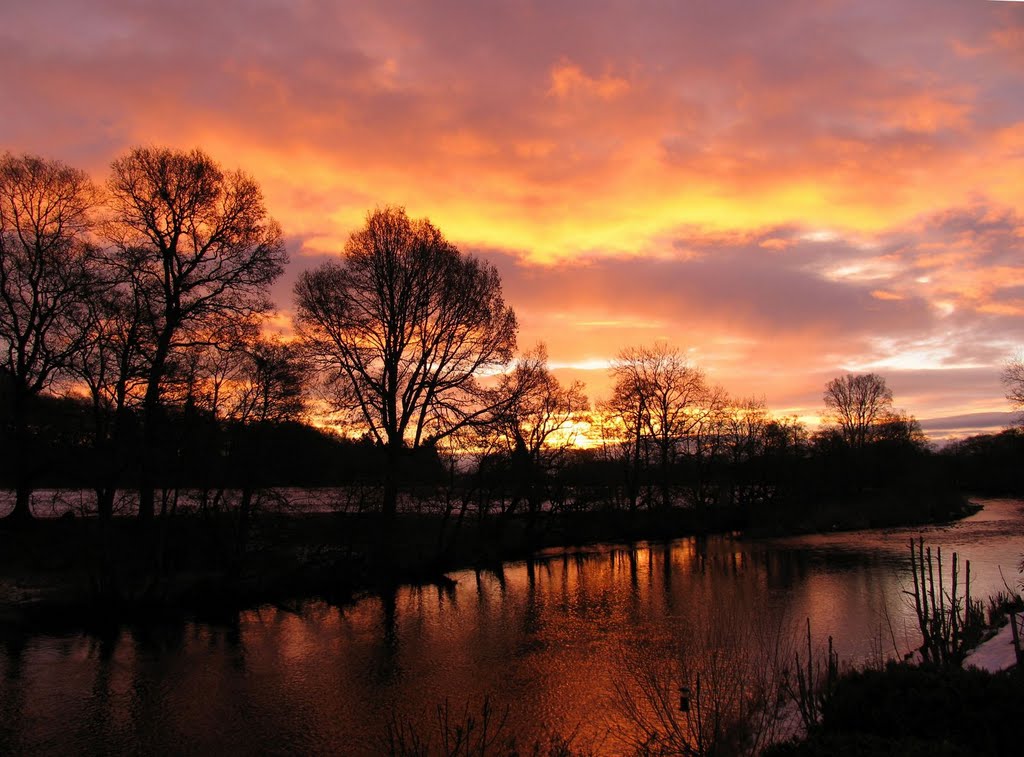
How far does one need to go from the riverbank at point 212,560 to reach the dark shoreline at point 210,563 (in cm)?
4

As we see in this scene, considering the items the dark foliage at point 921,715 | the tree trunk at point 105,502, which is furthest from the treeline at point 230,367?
the dark foliage at point 921,715

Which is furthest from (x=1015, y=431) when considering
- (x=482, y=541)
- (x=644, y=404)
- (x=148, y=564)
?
(x=148, y=564)

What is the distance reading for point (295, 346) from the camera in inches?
1061

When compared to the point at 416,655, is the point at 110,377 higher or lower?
higher

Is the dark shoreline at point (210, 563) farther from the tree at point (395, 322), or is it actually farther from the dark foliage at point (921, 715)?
the dark foliage at point (921, 715)

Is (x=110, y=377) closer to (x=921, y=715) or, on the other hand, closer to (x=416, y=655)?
(x=416, y=655)

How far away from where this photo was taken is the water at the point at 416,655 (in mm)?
11539

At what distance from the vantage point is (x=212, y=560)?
85.9 ft

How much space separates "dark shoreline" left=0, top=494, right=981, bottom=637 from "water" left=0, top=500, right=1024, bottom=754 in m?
1.56

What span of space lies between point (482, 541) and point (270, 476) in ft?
41.7

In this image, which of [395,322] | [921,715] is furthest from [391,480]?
[921,715]

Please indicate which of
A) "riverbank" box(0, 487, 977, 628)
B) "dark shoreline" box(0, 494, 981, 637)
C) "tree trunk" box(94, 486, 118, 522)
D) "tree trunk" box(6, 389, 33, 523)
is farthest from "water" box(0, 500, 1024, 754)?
"tree trunk" box(6, 389, 33, 523)

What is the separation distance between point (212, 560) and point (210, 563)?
17 cm

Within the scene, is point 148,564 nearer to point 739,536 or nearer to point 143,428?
point 143,428
